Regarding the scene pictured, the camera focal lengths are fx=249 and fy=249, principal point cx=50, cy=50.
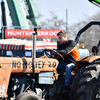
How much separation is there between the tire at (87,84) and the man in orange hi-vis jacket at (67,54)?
0.98ft

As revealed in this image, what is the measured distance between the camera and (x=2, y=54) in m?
20.5

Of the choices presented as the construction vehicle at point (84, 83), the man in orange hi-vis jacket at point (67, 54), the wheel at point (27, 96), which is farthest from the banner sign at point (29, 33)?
the wheel at point (27, 96)

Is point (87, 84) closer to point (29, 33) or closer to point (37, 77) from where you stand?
point (37, 77)

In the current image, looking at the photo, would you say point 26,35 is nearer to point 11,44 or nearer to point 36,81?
point 11,44

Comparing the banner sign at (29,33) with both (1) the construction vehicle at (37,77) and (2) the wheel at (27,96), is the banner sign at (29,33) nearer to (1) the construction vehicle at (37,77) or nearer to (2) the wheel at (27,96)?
(1) the construction vehicle at (37,77)

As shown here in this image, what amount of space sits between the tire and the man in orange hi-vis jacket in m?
0.30

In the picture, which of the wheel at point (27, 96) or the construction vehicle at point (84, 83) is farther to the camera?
the wheel at point (27, 96)

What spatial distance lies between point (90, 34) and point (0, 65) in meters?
40.1

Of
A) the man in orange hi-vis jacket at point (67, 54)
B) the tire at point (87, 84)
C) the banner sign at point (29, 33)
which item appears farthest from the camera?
the banner sign at point (29, 33)

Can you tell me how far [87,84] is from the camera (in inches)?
157

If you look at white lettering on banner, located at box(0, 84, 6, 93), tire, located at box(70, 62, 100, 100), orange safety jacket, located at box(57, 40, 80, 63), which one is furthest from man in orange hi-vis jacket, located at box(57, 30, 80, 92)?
white lettering on banner, located at box(0, 84, 6, 93)

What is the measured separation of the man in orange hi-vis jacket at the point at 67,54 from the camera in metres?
4.60

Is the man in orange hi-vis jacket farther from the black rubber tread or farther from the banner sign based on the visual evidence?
the banner sign

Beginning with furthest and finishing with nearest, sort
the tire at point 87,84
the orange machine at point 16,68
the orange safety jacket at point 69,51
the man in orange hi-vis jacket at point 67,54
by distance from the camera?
the orange safety jacket at point 69,51, the man in orange hi-vis jacket at point 67,54, the orange machine at point 16,68, the tire at point 87,84
